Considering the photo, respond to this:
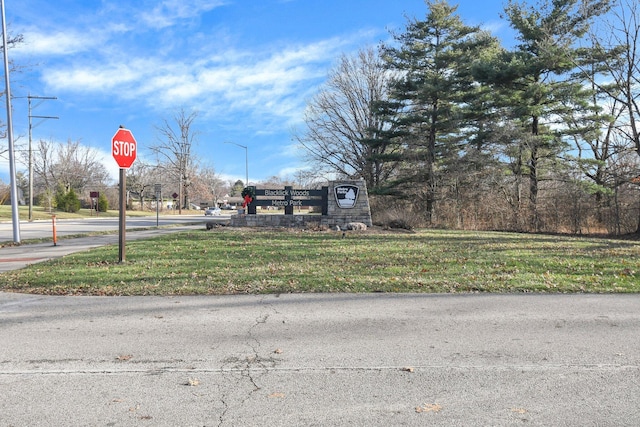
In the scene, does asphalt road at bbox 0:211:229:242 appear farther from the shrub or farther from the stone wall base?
the shrub

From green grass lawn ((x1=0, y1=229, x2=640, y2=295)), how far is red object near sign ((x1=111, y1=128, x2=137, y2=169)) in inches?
94.9

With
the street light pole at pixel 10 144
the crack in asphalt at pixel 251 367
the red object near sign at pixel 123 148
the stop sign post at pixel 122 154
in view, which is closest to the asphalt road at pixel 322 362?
the crack in asphalt at pixel 251 367

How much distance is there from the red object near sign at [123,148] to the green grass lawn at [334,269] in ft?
7.91

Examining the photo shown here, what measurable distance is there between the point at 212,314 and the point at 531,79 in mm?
24901

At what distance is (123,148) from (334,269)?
570cm

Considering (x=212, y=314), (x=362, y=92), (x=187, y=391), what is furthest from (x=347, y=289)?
(x=362, y=92)

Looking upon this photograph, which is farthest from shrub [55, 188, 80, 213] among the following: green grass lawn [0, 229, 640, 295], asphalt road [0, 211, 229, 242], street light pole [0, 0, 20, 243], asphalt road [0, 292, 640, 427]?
asphalt road [0, 292, 640, 427]

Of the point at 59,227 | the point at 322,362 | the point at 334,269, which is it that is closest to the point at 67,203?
the point at 59,227

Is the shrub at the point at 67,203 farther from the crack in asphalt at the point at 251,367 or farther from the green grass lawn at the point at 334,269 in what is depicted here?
the crack in asphalt at the point at 251,367

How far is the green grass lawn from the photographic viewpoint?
7.66 metres

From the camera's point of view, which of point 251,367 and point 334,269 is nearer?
point 251,367

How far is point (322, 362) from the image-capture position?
14.0 feet

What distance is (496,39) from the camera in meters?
28.4

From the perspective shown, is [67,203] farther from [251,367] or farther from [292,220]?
[251,367]
